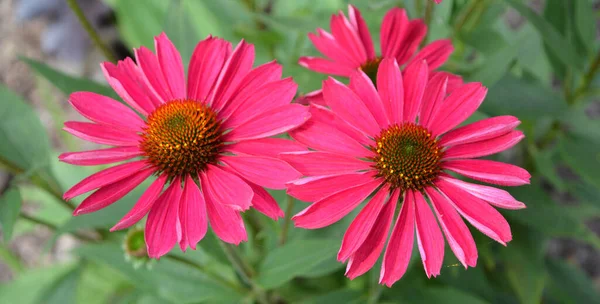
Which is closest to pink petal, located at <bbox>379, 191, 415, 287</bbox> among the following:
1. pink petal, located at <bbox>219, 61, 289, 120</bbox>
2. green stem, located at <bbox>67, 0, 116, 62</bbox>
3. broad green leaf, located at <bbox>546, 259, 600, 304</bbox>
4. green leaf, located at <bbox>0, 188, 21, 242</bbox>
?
pink petal, located at <bbox>219, 61, 289, 120</bbox>

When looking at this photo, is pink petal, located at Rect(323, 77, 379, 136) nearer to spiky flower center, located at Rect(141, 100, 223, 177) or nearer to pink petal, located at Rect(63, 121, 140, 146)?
spiky flower center, located at Rect(141, 100, 223, 177)

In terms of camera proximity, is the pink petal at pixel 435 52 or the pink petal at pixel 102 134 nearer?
the pink petal at pixel 102 134

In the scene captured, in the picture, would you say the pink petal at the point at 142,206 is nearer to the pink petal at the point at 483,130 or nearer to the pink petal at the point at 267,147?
the pink petal at the point at 267,147

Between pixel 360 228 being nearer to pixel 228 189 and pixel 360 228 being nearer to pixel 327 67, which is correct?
pixel 228 189

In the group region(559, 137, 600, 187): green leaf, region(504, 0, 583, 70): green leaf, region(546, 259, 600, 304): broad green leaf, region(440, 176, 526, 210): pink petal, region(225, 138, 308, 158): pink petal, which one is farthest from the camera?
region(546, 259, 600, 304): broad green leaf

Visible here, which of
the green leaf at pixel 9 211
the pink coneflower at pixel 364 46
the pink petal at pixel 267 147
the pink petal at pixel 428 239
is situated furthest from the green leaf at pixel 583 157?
the green leaf at pixel 9 211

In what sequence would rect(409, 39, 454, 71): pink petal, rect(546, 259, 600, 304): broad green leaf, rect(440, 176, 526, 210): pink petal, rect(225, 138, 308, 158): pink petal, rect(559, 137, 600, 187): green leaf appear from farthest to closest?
1. rect(546, 259, 600, 304): broad green leaf
2. rect(559, 137, 600, 187): green leaf
3. rect(409, 39, 454, 71): pink petal
4. rect(225, 138, 308, 158): pink petal
5. rect(440, 176, 526, 210): pink petal

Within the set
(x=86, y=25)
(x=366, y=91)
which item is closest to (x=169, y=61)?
(x=366, y=91)
